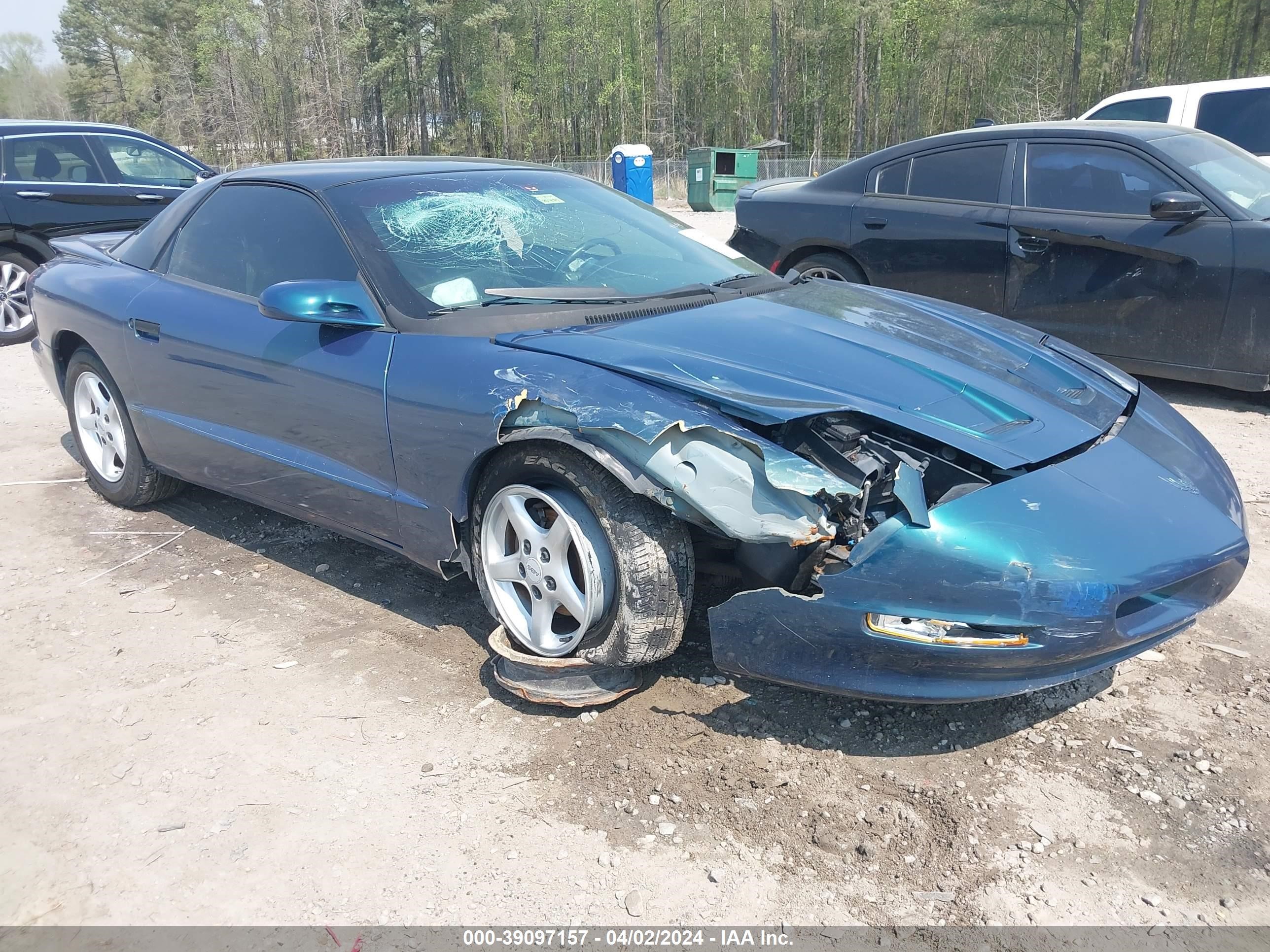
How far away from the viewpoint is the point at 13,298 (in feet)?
29.2

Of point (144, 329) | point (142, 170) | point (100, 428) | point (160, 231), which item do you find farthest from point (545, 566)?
point (142, 170)

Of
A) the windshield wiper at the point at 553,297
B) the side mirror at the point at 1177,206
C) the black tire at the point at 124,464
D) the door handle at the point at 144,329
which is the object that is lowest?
the black tire at the point at 124,464

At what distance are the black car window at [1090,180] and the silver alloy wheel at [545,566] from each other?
4.32 meters

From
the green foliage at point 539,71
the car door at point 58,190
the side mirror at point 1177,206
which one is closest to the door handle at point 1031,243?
the side mirror at point 1177,206

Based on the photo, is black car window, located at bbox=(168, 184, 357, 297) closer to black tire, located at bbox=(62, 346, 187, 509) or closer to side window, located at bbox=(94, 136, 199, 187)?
black tire, located at bbox=(62, 346, 187, 509)

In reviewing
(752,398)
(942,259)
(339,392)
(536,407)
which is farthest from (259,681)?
(942,259)

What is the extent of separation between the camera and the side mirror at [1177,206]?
516 centimetres

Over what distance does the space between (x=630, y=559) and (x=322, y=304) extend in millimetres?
1349

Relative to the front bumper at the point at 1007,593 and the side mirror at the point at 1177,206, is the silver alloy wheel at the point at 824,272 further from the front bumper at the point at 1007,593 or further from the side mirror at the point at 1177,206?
the front bumper at the point at 1007,593

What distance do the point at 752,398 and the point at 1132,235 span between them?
393 centimetres

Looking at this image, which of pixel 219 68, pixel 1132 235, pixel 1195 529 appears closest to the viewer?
pixel 1195 529

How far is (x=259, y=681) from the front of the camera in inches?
121

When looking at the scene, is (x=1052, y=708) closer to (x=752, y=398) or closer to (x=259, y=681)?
(x=752, y=398)

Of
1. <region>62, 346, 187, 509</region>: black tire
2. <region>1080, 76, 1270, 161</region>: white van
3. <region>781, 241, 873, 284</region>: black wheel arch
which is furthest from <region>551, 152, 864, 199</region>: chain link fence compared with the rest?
<region>62, 346, 187, 509</region>: black tire
